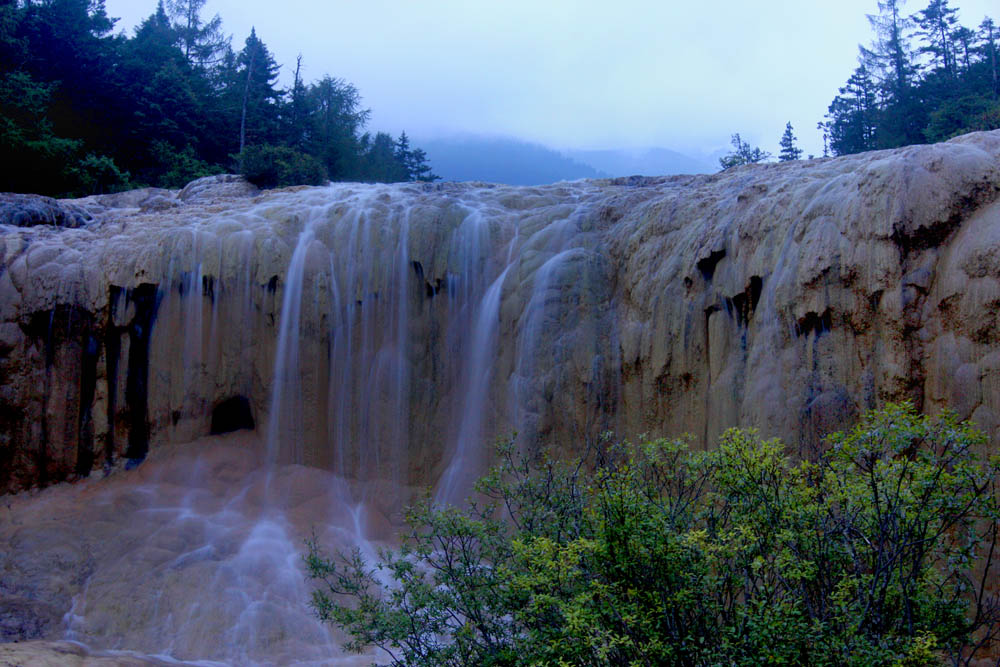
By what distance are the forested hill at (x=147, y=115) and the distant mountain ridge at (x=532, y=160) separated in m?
109

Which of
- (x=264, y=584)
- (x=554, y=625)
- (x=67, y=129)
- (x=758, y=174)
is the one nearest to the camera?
(x=554, y=625)

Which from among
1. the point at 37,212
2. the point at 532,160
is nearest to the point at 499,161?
the point at 532,160

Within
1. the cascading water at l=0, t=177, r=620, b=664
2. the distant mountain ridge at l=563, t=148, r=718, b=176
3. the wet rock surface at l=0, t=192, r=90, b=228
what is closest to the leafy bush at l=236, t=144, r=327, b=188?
the wet rock surface at l=0, t=192, r=90, b=228

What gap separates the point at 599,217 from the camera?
1712 cm

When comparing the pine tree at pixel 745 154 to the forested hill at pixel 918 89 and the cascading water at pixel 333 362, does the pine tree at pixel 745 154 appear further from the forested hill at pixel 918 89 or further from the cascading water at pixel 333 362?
the cascading water at pixel 333 362

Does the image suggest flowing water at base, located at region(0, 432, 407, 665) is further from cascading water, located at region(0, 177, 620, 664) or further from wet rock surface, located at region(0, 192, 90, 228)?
wet rock surface, located at region(0, 192, 90, 228)

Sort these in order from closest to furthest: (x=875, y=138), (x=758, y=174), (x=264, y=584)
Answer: (x=264, y=584)
(x=758, y=174)
(x=875, y=138)

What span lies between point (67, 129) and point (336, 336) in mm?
21997

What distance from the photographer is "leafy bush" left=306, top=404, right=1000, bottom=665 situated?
239 inches

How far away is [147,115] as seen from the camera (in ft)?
111

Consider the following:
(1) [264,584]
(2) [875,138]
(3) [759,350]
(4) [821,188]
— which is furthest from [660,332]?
(2) [875,138]

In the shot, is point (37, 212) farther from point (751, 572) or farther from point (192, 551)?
point (751, 572)

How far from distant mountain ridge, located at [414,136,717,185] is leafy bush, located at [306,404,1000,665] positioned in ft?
472

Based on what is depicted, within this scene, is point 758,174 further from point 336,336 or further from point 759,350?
point 336,336
